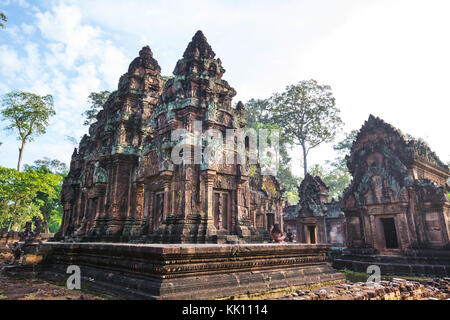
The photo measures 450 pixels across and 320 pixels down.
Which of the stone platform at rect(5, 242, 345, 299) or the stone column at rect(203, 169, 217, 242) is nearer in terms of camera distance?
the stone platform at rect(5, 242, 345, 299)

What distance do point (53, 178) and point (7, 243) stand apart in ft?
17.9

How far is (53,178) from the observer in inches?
844

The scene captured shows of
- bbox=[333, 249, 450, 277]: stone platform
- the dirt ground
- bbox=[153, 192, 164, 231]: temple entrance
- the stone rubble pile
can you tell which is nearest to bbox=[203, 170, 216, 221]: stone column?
bbox=[153, 192, 164, 231]: temple entrance

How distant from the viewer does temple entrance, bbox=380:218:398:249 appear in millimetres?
11725

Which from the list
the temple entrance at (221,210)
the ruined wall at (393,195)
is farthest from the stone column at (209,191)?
the ruined wall at (393,195)

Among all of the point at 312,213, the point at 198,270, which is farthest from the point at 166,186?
the point at 312,213

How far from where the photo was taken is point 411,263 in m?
10.0

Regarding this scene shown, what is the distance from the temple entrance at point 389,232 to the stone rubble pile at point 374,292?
19.0 ft

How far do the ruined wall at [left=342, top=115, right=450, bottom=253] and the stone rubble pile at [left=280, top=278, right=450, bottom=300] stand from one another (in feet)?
15.6

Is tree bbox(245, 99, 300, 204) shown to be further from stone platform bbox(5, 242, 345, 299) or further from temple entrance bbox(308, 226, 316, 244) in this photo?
stone platform bbox(5, 242, 345, 299)

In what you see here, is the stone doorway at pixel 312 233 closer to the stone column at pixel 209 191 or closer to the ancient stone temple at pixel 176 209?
the ancient stone temple at pixel 176 209

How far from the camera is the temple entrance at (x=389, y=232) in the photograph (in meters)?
11.7

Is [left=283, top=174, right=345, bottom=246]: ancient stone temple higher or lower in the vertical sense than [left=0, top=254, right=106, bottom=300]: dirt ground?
higher
